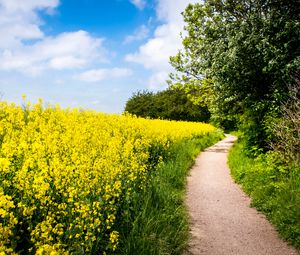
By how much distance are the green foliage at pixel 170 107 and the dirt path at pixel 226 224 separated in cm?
3264

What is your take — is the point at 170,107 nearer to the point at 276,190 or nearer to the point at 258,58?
the point at 258,58

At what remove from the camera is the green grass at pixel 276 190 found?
684 cm

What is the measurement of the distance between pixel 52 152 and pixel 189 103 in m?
42.4

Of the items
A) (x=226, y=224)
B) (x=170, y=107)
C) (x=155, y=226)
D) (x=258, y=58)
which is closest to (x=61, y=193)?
(x=155, y=226)

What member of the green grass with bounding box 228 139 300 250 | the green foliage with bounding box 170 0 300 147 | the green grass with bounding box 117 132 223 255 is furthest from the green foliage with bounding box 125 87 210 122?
the green grass with bounding box 117 132 223 255

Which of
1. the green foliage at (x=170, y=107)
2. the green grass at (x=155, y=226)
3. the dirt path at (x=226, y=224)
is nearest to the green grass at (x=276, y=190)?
the dirt path at (x=226, y=224)

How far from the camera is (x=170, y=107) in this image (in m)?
50.0

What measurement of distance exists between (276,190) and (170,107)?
41.8 m

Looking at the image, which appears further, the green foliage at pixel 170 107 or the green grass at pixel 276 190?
the green foliage at pixel 170 107

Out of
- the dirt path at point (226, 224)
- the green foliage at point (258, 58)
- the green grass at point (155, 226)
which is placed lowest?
the dirt path at point (226, 224)

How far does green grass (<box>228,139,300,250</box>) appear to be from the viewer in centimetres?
684

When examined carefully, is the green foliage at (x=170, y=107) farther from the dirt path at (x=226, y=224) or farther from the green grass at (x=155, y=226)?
the green grass at (x=155, y=226)

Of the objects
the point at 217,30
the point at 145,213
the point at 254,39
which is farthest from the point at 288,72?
the point at 145,213

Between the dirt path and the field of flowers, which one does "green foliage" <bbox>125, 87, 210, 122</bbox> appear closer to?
the dirt path
